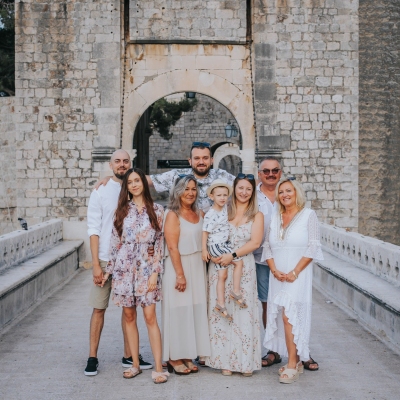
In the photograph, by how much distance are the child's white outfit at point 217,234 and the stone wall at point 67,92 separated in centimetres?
651

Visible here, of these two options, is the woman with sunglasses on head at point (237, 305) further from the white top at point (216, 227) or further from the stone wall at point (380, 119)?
the stone wall at point (380, 119)

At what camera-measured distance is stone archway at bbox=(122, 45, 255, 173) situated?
11281 mm

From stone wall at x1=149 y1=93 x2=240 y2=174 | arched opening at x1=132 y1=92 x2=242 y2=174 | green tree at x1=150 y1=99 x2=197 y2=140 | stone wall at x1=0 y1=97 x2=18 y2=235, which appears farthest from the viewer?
stone wall at x1=149 y1=93 x2=240 y2=174

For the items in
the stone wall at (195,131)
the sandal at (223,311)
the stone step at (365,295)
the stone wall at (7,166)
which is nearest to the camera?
the sandal at (223,311)

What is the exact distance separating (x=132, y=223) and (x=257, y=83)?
6880 mm

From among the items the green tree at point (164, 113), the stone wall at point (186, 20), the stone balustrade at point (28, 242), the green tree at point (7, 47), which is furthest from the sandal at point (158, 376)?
the green tree at point (164, 113)

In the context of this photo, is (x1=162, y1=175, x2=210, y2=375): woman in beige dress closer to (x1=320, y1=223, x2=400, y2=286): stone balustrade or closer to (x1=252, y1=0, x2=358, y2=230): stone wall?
(x1=320, y1=223, x2=400, y2=286): stone balustrade

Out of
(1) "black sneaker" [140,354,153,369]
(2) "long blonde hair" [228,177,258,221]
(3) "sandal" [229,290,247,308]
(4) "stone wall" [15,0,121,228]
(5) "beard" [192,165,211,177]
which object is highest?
(4) "stone wall" [15,0,121,228]

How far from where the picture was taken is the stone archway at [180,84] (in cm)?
1128

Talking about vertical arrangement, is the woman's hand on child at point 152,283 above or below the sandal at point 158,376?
above

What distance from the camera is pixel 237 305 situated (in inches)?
195

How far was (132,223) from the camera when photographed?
489cm

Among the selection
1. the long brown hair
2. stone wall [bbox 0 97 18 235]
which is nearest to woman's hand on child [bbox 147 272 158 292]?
the long brown hair

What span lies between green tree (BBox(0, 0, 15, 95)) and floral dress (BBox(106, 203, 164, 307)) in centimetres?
1580
